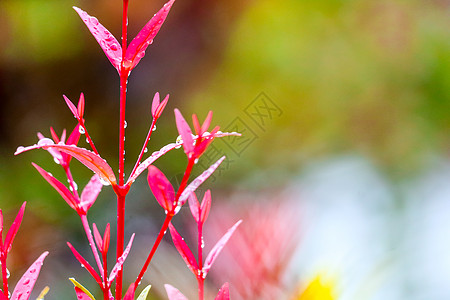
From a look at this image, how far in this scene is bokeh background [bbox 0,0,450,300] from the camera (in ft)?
1.59

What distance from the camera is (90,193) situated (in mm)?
119

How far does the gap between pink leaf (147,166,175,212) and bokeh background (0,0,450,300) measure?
1.14 ft

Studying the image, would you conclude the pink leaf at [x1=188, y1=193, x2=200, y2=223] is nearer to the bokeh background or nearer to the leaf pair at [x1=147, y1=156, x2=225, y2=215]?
the leaf pair at [x1=147, y1=156, x2=225, y2=215]

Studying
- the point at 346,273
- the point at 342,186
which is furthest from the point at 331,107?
the point at 346,273

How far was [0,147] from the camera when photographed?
515 mm

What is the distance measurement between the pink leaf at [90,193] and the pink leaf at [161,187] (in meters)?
0.03

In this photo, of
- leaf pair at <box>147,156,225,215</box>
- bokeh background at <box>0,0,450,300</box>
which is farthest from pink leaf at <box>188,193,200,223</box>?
bokeh background at <box>0,0,450,300</box>

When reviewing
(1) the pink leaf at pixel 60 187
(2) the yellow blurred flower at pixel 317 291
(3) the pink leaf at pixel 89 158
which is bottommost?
(2) the yellow blurred flower at pixel 317 291

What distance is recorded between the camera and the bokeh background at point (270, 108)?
48cm

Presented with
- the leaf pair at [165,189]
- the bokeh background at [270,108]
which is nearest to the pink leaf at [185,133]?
the leaf pair at [165,189]

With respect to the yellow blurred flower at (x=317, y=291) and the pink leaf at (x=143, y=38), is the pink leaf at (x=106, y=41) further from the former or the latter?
the yellow blurred flower at (x=317, y=291)

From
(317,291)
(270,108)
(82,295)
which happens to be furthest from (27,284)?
(270,108)

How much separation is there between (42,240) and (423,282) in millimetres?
377

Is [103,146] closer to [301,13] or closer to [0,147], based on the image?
[0,147]
